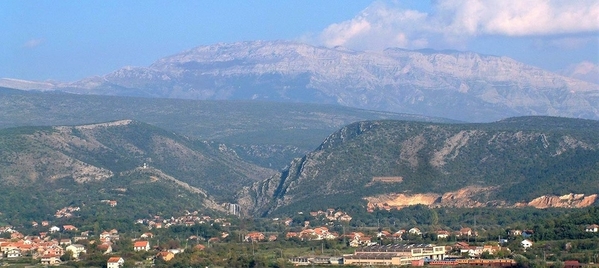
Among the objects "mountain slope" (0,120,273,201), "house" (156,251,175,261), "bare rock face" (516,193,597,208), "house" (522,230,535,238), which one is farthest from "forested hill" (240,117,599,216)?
"house" (156,251,175,261)

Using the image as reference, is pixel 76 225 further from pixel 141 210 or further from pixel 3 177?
pixel 3 177

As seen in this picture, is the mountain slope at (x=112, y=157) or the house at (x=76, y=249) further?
the mountain slope at (x=112, y=157)

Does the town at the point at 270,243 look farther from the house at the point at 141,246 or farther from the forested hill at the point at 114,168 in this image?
the forested hill at the point at 114,168

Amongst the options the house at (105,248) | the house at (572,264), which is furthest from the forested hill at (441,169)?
the house at (572,264)

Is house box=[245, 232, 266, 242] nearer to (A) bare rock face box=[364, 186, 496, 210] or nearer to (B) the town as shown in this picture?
(B) the town

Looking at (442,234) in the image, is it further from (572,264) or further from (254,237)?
(572,264)

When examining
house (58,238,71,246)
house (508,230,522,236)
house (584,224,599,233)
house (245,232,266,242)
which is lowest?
house (58,238,71,246)
